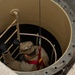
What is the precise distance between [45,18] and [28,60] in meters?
0.35

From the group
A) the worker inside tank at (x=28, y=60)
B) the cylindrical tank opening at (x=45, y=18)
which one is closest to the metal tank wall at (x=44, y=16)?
the cylindrical tank opening at (x=45, y=18)

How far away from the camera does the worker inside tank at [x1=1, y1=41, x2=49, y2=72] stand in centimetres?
148

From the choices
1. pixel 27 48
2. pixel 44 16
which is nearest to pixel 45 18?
pixel 44 16

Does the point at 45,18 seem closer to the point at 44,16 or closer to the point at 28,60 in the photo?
the point at 44,16

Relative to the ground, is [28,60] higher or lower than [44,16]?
lower

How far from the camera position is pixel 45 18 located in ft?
5.26

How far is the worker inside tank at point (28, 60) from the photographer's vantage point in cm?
148

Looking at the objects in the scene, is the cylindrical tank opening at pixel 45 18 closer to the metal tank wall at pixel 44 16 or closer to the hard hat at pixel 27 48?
the metal tank wall at pixel 44 16

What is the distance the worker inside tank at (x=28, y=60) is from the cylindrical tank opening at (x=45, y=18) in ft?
0.58

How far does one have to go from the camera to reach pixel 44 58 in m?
1.58

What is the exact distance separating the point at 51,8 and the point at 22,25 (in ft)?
1.18

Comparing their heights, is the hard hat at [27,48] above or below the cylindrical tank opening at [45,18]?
below

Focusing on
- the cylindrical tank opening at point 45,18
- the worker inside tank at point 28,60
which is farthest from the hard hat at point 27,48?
the cylindrical tank opening at point 45,18

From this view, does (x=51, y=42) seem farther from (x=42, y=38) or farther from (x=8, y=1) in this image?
(x=8, y=1)
